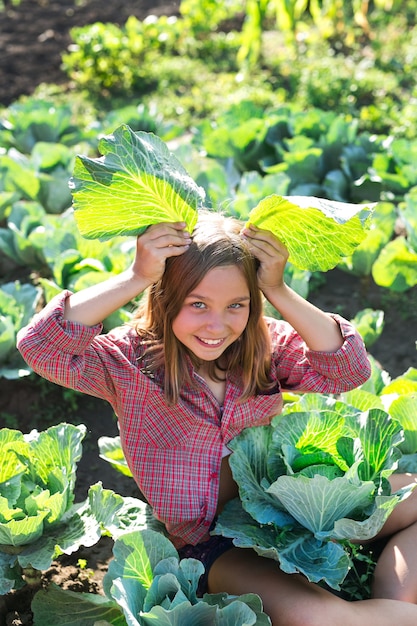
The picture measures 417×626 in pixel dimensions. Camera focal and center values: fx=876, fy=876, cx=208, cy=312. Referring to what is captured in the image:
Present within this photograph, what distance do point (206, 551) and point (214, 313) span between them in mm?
719

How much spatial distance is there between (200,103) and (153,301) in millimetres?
5085

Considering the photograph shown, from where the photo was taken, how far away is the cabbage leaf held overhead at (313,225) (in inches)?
86.1

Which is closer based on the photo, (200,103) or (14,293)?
(14,293)

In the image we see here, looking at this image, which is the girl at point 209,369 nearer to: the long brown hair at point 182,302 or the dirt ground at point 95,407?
the long brown hair at point 182,302

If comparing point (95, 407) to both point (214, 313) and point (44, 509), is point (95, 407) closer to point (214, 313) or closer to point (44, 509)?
point (44, 509)

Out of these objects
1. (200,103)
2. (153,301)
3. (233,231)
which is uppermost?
(233,231)

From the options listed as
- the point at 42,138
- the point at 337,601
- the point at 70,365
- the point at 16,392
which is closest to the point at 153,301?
the point at 70,365

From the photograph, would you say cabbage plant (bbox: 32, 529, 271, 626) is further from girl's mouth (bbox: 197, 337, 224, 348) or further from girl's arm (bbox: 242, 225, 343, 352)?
girl's arm (bbox: 242, 225, 343, 352)

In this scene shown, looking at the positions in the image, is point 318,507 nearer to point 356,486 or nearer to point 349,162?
point 356,486

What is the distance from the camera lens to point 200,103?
729 cm

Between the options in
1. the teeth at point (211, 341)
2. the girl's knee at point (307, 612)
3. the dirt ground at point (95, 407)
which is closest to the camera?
the girl's knee at point (307, 612)

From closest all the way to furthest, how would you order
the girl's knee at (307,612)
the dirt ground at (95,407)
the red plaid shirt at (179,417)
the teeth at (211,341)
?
the girl's knee at (307,612)
the teeth at (211,341)
the red plaid shirt at (179,417)
the dirt ground at (95,407)

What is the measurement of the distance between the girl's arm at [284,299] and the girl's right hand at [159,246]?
186mm

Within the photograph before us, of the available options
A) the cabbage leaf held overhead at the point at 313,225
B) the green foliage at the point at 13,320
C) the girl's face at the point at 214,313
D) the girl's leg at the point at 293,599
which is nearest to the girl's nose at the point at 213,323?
the girl's face at the point at 214,313
